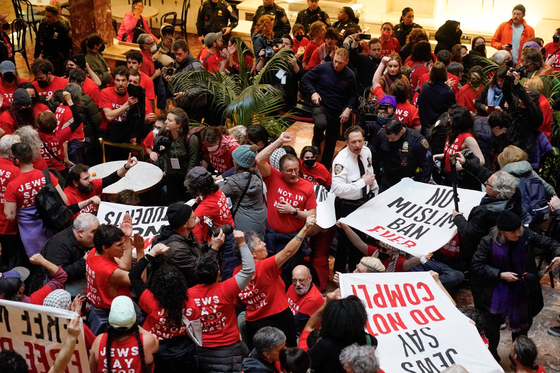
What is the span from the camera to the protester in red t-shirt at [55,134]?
22.8 feet

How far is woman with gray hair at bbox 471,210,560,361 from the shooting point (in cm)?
521

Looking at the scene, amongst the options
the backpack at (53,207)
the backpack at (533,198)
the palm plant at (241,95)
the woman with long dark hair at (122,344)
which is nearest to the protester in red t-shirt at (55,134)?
the backpack at (53,207)

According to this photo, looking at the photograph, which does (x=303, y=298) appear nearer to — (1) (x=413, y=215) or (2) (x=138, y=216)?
(1) (x=413, y=215)

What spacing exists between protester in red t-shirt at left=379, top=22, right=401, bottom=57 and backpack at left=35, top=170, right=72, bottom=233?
741 centimetres

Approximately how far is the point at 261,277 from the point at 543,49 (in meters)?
7.92

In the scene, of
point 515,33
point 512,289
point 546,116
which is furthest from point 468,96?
point 512,289

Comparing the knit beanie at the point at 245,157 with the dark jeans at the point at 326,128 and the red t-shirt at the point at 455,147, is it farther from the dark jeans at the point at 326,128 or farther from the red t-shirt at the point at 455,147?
the dark jeans at the point at 326,128

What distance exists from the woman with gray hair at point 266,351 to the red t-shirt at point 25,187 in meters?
2.98

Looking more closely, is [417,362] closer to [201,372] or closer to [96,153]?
[201,372]

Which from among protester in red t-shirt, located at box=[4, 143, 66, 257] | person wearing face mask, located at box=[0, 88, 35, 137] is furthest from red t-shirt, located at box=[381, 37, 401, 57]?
protester in red t-shirt, located at box=[4, 143, 66, 257]

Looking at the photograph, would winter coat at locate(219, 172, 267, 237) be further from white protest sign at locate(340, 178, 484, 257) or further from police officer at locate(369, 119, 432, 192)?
police officer at locate(369, 119, 432, 192)

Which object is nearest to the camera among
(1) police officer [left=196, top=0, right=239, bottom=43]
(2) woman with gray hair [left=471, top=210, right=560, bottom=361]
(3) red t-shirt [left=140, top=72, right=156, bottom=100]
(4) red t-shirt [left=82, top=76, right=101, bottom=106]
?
(2) woman with gray hair [left=471, top=210, right=560, bottom=361]

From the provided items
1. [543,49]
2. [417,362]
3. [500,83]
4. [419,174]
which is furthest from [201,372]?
[543,49]

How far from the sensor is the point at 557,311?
21.2 ft
